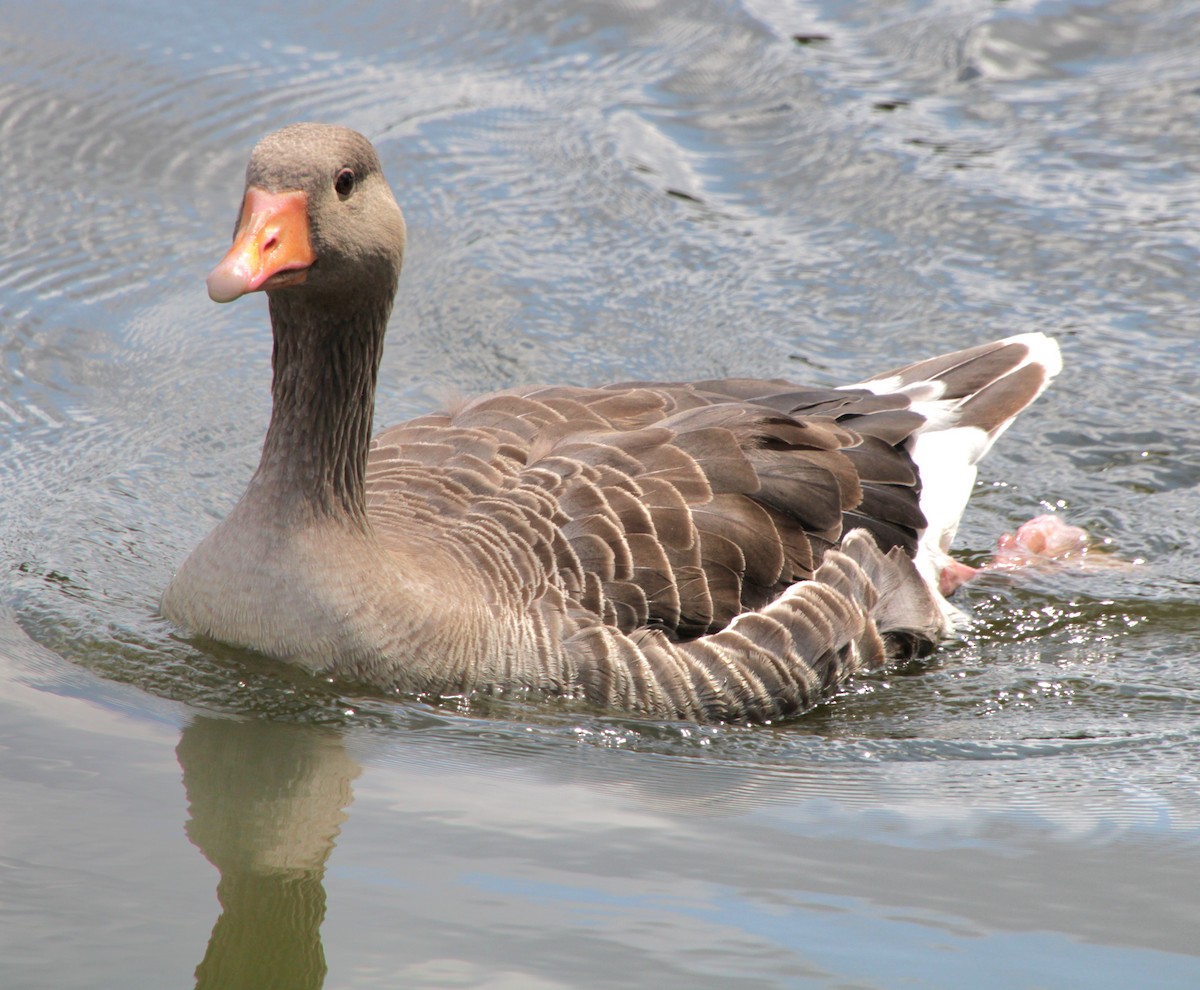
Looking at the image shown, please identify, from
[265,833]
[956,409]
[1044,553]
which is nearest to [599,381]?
[956,409]

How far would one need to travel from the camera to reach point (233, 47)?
13664 millimetres

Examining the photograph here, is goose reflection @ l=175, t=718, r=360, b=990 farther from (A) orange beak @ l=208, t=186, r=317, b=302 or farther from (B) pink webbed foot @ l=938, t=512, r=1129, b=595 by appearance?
(B) pink webbed foot @ l=938, t=512, r=1129, b=595

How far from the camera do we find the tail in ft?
28.1

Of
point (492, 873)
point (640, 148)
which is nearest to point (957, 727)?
point (492, 873)

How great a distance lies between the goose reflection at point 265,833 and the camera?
5.06 meters

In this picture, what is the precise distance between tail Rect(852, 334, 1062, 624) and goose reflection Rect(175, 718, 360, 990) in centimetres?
338

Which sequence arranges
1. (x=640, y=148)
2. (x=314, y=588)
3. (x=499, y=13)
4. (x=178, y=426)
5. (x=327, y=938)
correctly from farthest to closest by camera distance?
(x=499, y=13), (x=640, y=148), (x=178, y=426), (x=314, y=588), (x=327, y=938)

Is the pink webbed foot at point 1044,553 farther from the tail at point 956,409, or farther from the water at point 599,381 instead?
the tail at point 956,409

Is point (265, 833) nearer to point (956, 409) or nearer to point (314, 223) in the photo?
point (314, 223)

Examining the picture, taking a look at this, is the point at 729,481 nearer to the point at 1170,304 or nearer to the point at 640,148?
the point at 1170,304

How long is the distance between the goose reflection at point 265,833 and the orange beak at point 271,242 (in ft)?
5.93

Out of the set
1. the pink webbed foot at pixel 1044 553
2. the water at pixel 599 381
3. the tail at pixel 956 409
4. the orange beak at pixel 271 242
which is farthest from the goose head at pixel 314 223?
the pink webbed foot at pixel 1044 553

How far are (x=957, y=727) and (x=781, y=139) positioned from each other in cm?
698

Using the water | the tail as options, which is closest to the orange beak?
the water
